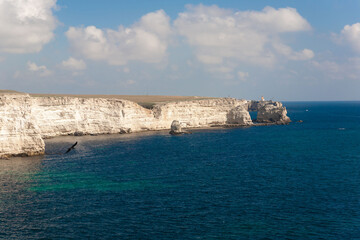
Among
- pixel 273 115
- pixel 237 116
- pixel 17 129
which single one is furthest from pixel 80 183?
pixel 273 115

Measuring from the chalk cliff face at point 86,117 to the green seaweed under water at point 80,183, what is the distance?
49.7ft

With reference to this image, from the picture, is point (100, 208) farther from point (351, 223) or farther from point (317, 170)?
point (317, 170)

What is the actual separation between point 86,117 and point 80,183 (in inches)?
1893

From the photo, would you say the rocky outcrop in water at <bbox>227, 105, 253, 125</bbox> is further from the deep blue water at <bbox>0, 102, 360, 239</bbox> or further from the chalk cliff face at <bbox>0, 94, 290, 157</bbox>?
the deep blue water at <bbox>0, 102, 360, 239</bbox>

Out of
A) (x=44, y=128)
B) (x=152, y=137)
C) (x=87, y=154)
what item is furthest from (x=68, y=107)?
(x=87, y=154)

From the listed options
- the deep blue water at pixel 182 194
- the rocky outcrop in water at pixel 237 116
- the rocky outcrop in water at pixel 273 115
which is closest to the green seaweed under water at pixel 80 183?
the deep blue water at pixel 182 194

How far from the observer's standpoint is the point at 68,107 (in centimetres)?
8356

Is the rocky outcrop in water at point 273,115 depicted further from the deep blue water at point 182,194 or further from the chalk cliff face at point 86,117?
the deep blue water at point 182,194

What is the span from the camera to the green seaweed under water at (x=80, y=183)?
38000 millimetres

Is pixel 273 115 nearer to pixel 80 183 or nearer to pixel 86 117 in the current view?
pixel 86 117

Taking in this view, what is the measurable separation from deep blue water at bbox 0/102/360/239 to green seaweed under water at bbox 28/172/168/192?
11 cm

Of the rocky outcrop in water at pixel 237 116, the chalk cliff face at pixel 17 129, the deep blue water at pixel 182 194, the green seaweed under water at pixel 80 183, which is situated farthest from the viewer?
the rocky outcrop in water at pixel 237 116

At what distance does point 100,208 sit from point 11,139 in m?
31.2

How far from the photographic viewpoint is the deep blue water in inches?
1055
